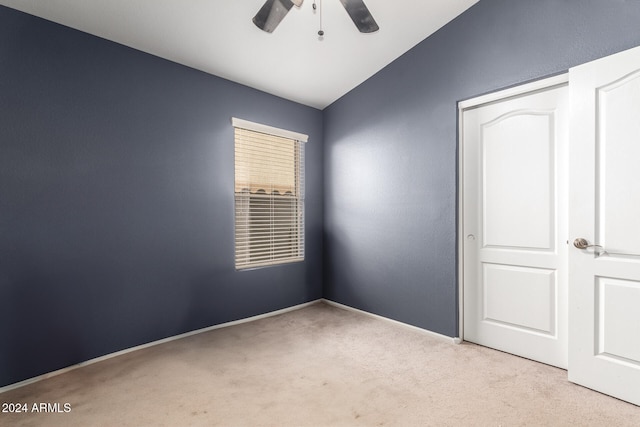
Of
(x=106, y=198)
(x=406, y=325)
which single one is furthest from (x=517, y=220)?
(x=106, y=198)

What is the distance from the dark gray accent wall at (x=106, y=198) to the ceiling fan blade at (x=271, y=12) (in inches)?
55.8

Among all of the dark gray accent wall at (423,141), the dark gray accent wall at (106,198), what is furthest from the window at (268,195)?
the dark gray accent wall at (423,141)

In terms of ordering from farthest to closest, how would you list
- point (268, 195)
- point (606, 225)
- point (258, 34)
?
point (268, 195) < point (258, 34) < point (606, 225)

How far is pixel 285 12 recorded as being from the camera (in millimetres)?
1964

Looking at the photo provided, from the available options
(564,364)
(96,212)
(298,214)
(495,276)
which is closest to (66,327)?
(96,212)

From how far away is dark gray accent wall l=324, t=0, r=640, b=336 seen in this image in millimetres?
2352

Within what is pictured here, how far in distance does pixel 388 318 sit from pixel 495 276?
122 centimetres

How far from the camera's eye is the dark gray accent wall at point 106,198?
7.36ft

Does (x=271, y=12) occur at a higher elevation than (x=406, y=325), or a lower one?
higher

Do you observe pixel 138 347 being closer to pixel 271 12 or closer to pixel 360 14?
pixel 271 12

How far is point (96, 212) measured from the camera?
2.56m

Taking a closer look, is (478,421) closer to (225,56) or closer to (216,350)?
(216,350)

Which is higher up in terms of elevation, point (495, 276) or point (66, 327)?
point (495, 276)

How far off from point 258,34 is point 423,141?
1.80 metres
